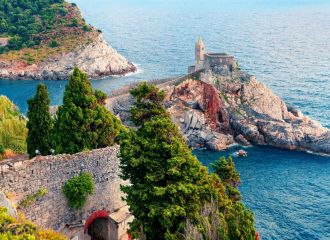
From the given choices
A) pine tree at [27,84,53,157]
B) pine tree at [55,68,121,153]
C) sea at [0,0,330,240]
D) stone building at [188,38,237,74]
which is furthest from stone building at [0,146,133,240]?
stone building at [188,38,237,74]

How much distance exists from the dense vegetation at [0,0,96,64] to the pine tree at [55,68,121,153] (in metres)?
78.7

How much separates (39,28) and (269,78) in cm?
5734

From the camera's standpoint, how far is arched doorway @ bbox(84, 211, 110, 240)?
24.0 metres

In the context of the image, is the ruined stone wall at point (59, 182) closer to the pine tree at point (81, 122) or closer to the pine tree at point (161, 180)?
the pine tree at point (161, 180)

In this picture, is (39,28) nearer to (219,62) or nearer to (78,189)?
(219,62)

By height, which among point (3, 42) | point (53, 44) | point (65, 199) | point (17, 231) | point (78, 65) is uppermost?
point (17, 231)

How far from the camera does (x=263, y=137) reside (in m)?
67.4

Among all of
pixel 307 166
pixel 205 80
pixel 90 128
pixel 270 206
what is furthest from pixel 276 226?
pixel 205 80

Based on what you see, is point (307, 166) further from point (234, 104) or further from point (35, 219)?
point (35, 219)

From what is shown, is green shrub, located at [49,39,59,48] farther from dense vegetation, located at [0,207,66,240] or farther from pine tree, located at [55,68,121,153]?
dense vegetation, located at [0,207,66,240]

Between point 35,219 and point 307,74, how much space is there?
8688 cm

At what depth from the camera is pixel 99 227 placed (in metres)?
24.8

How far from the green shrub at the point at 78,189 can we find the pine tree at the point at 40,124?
9.04 m

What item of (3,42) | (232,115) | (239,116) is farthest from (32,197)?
(3,42)
